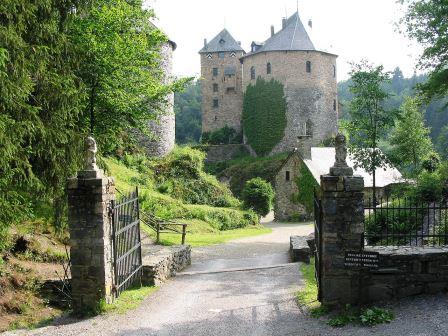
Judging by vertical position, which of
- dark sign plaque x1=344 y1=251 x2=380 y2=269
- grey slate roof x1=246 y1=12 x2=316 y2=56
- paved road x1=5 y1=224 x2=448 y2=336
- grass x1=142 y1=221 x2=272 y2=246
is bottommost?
grass x1=142 y1=221 x2=272 y2=246

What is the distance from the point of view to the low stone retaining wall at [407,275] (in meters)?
8.47

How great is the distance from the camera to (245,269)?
13.6m

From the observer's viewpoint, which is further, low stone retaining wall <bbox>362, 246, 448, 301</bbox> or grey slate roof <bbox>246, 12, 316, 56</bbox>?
grey slate roof <bbox>246, 12, 316, 56</bbox>

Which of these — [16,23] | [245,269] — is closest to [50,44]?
[16,23]

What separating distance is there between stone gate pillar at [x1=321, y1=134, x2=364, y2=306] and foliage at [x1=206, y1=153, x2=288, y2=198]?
116 ft

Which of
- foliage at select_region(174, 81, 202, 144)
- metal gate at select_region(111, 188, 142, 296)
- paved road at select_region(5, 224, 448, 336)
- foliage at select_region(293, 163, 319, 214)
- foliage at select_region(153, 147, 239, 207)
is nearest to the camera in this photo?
paved road at select_region(5, 224, 448, 336)

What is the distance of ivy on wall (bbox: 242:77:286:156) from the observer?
5009cm

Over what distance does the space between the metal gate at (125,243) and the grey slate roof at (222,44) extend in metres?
53.9

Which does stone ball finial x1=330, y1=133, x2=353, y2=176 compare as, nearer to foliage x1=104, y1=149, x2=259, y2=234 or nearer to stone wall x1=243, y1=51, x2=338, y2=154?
foliage x1=104, y1=149, x2=259, y2=234

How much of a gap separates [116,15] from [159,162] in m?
18.5

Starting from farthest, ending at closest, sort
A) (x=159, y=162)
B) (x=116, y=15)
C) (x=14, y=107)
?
(x=159, y=162) → (x=116, y=15) → (x=14, y=107)

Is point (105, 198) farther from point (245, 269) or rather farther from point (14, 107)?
point (245, 269)

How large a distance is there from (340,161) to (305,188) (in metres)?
26.0

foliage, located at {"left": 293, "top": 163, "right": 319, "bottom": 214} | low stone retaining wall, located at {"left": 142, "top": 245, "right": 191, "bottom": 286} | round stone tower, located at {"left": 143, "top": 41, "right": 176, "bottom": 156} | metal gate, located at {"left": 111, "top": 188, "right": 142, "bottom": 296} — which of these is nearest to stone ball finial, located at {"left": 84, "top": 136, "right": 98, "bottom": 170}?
metal gate, located at {"left": 111, "top": 188, "right": 142, "bottom": 296}
